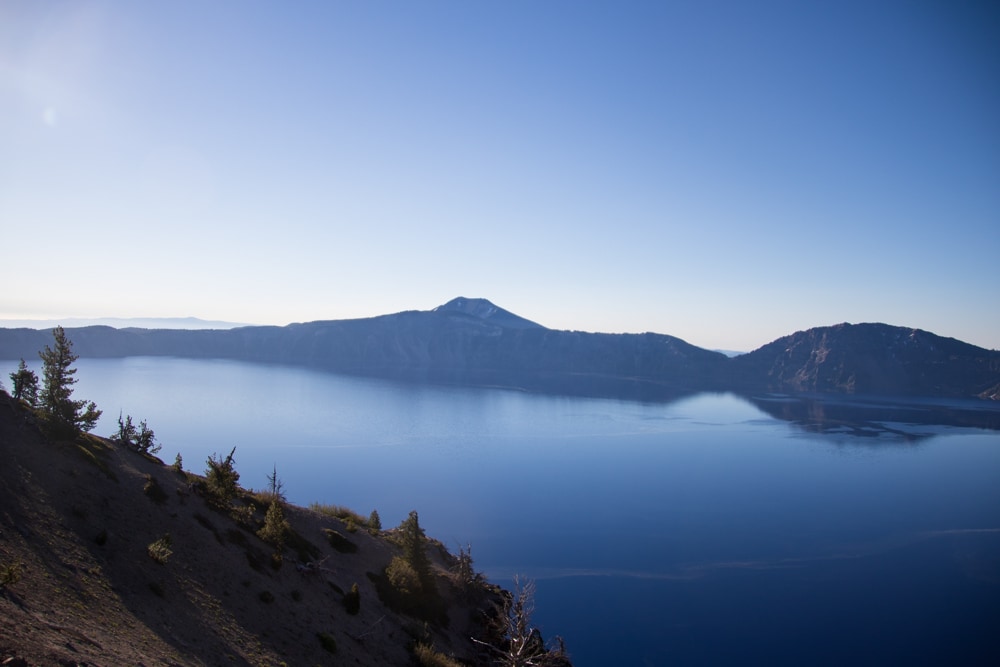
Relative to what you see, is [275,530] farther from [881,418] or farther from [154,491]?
[881,418]

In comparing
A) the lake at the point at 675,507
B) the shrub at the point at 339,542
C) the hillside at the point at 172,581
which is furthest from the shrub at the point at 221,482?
the lake at the point at 675,507

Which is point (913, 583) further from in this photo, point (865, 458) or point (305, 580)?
point (865, 458)

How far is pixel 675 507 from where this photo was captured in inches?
2756

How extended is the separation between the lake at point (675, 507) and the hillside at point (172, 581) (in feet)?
53.0

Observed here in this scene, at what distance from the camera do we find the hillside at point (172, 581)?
16.1 metres

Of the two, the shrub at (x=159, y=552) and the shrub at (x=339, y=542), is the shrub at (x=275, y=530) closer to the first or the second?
the shrub at (x=339, y=542)

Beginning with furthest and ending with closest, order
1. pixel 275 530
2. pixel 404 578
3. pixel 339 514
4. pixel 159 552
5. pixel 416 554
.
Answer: pixel 339 514, pixel 416 554, pixel 404 578, pixel 275 530, pixel 159 552

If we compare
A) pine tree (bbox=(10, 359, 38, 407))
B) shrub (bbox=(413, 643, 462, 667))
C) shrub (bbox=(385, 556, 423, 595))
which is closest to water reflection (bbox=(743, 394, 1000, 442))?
shrub (bbox=(385, 556, 423, 595))

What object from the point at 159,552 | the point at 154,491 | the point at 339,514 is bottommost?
the point at 339,514

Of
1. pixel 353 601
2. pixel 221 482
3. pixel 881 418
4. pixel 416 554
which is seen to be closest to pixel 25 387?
pixel 221 482

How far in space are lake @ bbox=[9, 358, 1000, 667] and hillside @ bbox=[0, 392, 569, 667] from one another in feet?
53.0

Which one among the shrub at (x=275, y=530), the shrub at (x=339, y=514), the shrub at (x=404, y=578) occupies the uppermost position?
the shrub at (x=275, y=530)

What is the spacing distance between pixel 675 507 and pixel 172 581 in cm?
6210

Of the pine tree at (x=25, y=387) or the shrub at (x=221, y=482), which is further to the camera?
the shrub at (x=221, y=482)
